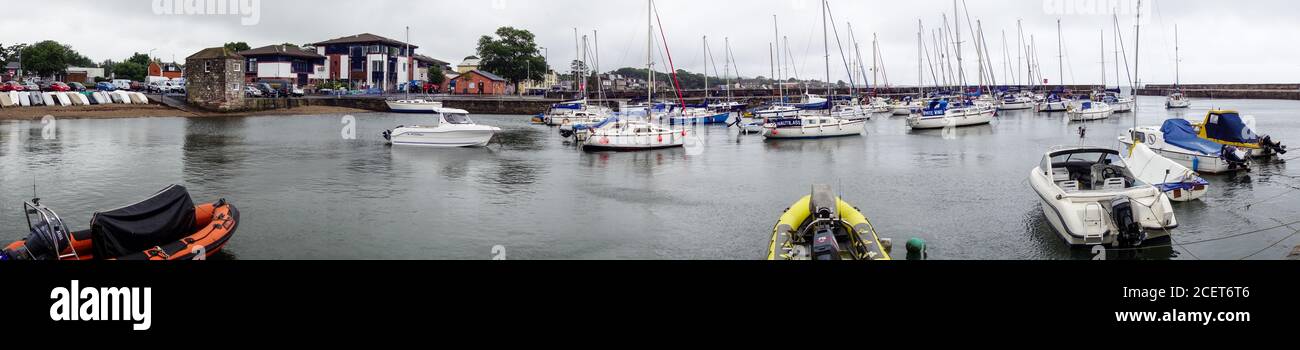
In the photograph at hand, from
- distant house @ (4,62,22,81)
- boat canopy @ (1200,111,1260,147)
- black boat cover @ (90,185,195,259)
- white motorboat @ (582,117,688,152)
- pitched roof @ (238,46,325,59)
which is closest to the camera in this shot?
black boat cover @ (90,185,195,259)

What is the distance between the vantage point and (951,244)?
1716 centimetres

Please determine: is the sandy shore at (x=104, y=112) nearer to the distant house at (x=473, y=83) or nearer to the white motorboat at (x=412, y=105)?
the white motorboat at (x=412, y=105)

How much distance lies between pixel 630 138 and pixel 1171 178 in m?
21.8

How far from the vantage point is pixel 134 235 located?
44.5ft

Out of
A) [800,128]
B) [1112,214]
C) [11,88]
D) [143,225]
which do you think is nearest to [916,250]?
[1112,214]

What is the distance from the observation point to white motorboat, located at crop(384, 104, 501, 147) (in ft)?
128

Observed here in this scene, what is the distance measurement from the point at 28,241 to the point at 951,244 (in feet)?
50.0

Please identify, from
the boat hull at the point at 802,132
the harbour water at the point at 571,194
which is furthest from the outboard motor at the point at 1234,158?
the boat hull at the point at 802,132

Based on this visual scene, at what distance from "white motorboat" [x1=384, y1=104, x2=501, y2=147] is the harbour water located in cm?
81

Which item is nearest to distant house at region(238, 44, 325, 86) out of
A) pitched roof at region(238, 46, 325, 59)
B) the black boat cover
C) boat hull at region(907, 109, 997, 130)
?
pitched roof at region(238, 46, 325, 59)

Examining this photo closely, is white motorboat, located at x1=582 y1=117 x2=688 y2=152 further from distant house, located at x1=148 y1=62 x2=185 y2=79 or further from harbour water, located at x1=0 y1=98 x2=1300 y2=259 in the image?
distant house, located at x1=148 y1=62 x2=185 y2=79
